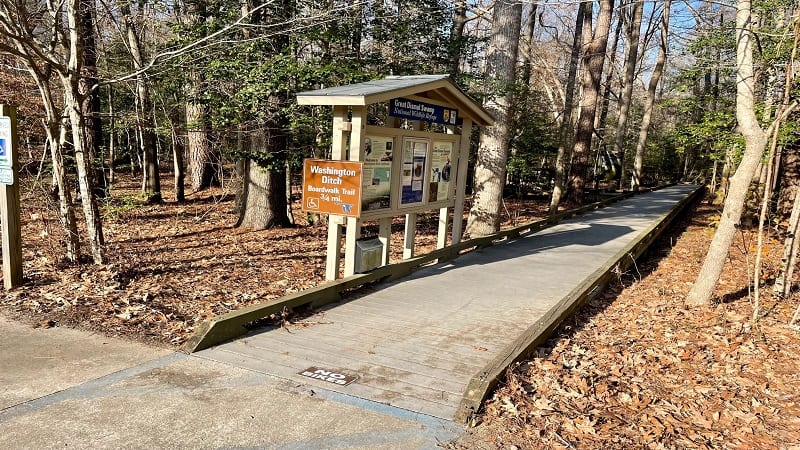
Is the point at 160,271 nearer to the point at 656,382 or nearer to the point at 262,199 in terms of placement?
the point at 262,199

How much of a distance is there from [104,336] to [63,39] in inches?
182

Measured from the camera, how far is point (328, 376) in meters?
4.75

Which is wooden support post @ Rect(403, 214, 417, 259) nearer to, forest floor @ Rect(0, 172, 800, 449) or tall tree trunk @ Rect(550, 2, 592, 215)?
forest floor @ Rect(0, 172, 800, 449)

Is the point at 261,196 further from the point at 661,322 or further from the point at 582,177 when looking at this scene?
the point at 582,177

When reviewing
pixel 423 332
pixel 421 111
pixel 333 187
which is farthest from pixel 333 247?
pixel 421 111

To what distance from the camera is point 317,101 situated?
276 inches

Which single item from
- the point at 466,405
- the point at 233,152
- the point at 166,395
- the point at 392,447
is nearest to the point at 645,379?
the point at 466,405

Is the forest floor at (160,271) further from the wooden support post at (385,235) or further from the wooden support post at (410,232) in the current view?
the wooden support post at (410,232)

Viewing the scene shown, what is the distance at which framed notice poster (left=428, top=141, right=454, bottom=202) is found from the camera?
930 centimetres

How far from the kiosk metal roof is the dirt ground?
12.1ft

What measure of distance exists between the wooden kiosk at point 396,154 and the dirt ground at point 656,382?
2.99 metres

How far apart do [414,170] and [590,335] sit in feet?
12.2

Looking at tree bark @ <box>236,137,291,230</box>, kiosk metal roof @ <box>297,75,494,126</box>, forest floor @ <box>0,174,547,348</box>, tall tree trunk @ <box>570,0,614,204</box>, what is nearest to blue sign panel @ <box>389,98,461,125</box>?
kiosk metal roof @ <box>297,75,494,126</box>

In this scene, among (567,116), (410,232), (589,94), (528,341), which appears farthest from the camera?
(567,116)
